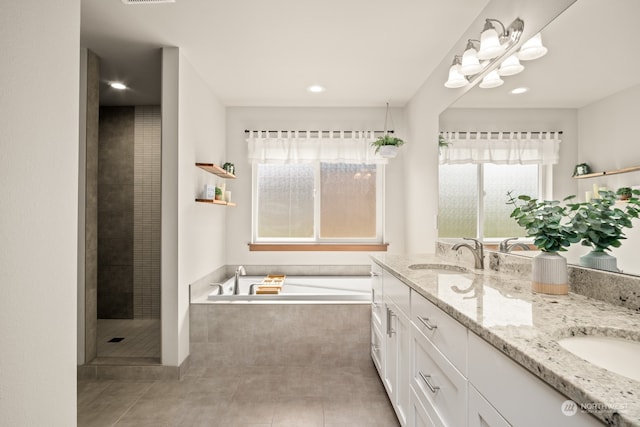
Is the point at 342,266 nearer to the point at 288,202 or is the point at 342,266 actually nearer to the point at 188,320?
the point at 288,202

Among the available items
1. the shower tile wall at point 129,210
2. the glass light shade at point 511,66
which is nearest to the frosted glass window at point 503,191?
the glass light shade at point 511,66

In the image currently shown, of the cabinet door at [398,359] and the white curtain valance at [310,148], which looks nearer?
the cabinet door at [398,359]

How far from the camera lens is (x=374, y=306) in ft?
9.00

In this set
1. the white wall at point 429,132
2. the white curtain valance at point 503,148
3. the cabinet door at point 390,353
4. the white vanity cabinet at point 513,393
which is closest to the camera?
the white vanity cabinet at point 513,393

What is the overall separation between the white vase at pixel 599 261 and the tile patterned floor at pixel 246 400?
1399 mm

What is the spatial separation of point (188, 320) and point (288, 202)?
1.75 m

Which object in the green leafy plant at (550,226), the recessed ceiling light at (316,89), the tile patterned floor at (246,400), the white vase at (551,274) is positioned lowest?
the tile patterned floor at (246,400)

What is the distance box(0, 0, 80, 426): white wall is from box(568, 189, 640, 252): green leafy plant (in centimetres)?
187

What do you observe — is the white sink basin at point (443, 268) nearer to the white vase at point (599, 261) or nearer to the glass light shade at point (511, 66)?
the white vase at point (599, 261)

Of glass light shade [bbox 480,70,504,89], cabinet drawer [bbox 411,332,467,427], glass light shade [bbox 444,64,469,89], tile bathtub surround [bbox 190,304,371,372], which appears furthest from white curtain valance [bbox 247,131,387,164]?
cabinet drawer [bbox 411,332,467,427]

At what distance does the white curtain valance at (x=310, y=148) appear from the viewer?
3.90 meters

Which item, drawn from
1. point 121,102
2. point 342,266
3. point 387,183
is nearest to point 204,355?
point 342,266

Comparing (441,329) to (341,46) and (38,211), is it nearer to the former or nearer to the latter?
(38,211)

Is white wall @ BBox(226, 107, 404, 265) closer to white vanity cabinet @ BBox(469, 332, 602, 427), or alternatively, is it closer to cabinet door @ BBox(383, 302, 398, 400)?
cabinet door @ BBox(383, 302, 398, 400)
